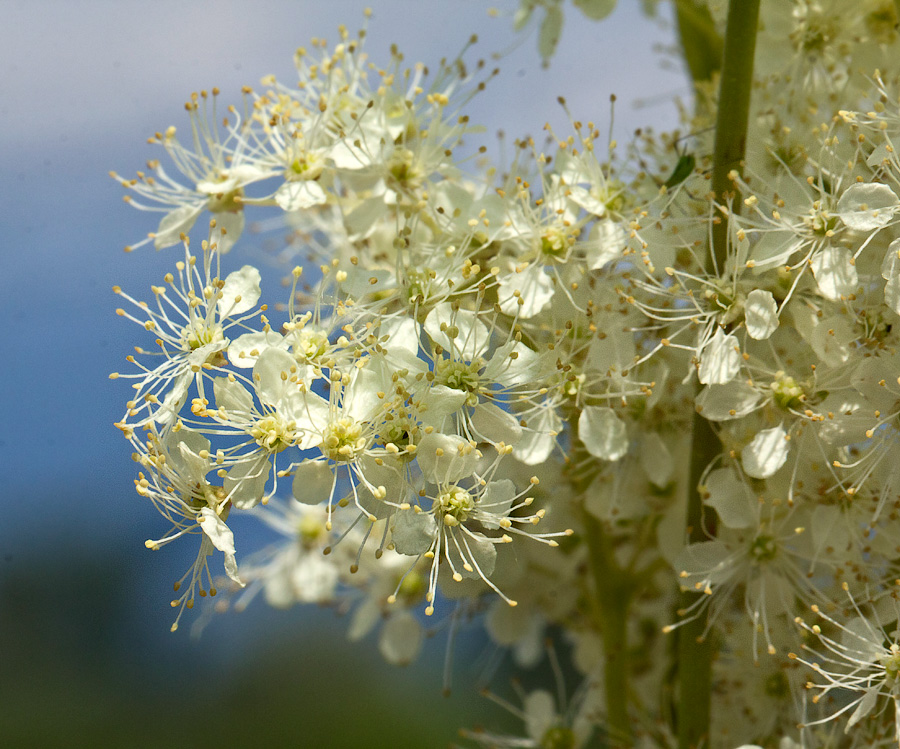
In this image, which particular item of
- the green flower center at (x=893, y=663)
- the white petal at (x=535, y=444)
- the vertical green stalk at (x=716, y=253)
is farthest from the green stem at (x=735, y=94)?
the green flower center at (x=893, y=663)

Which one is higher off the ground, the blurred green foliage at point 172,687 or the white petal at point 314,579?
the white petal at point 314,579

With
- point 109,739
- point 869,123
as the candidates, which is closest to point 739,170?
point 869,123

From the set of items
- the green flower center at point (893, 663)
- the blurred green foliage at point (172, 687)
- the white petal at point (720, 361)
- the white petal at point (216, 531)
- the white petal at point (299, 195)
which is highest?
the white petal at point (299, 195)

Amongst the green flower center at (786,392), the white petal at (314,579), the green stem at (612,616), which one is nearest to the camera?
the green flower center at (786,392)

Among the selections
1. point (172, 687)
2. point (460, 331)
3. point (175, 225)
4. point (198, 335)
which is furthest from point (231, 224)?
point (172, 687)

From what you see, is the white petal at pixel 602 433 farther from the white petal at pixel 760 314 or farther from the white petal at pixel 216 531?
the white petal at pixel 216 531

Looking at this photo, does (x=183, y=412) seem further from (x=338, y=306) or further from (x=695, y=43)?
(x=695, y=43)

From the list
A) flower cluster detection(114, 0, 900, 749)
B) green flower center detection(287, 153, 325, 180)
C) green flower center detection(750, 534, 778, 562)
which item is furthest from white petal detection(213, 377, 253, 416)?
green flower center detection(750, 534, 778, 562)

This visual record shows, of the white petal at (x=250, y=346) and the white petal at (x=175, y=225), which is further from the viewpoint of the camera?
the white petal at (x=175, y=225)
